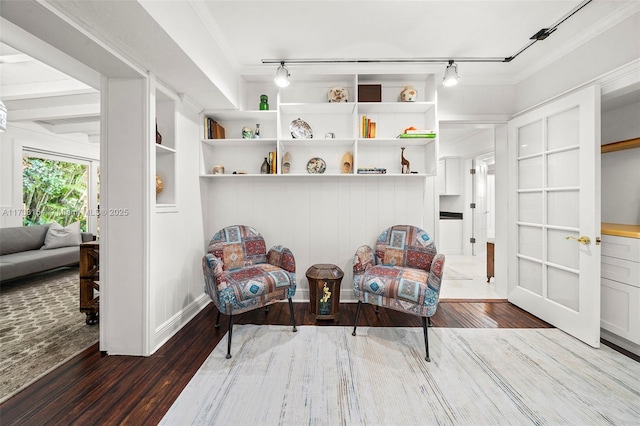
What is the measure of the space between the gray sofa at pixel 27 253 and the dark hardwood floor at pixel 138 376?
246cm

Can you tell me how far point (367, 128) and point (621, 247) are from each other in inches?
90.0

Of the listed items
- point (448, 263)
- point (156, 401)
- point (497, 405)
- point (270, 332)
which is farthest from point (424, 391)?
point (448, 263)

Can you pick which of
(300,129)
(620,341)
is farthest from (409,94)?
(620,341)

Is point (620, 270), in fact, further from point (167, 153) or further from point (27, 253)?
point (27, 253)

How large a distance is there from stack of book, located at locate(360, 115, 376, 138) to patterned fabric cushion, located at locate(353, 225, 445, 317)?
1.02 m

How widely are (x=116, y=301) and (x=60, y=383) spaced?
518mm

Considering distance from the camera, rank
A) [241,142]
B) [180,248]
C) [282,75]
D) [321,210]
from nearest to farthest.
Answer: [180,248], [282,75], [241,142], [321,210]

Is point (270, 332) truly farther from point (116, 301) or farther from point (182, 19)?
point (182, 19)

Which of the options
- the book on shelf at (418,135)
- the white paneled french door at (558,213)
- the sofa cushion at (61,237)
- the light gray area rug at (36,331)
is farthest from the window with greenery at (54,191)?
the white paneled french door at (558,213)

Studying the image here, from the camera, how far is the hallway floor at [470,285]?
122 inches

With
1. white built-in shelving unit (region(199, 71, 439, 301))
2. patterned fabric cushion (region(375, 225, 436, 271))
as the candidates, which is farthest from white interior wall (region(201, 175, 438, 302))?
patterned fabric cushion (region(375, 225, 436, 271))

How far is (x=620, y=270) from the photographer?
1970 mm

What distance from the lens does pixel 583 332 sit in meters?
2.04

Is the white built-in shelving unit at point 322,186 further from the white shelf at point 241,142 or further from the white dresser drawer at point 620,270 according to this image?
the white dresser drawer at point 620,270
